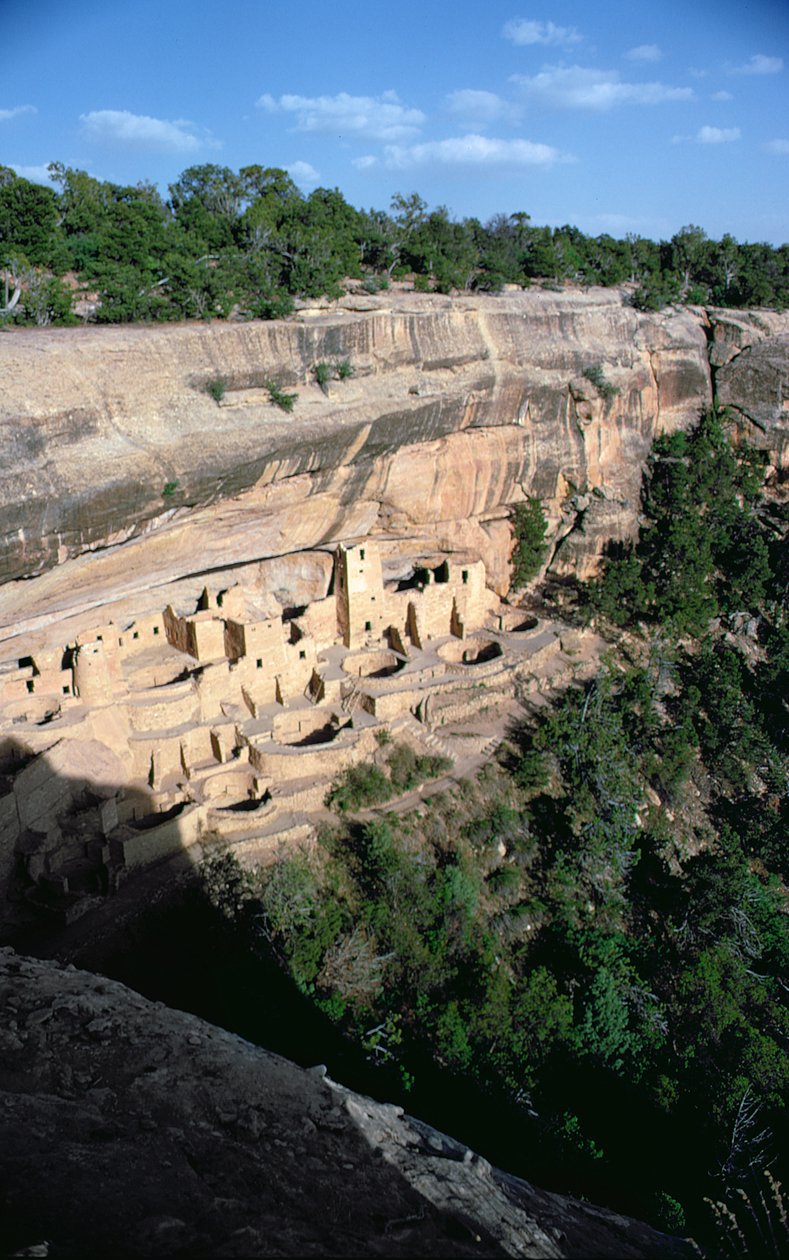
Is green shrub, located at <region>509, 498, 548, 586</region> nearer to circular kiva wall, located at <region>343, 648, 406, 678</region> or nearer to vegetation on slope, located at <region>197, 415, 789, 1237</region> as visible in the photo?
vegetation on slope, located at <region>197, 415, 789, 1237</region>

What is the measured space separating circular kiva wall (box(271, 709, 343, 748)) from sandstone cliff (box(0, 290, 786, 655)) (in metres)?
3.48

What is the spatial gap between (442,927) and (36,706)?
24.3 ft

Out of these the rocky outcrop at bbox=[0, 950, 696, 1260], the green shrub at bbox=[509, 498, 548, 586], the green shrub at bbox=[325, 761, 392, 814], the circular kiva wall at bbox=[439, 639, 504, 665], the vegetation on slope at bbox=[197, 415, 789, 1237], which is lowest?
the vegetation on slope at bbox=[197, 415, 789, 1237]

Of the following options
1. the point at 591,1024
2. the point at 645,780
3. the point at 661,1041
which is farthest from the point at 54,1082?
the point at 645,780

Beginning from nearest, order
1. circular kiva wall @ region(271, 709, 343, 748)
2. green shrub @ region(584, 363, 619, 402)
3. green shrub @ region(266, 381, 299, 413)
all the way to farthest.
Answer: green shrub @ region(266, 381, 299, 413), circular kiva wall @ region(271, 709, 343, 748), green shrub @ region(584, 363, 619, 402)

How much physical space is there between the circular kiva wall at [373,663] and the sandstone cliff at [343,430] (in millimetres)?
2702

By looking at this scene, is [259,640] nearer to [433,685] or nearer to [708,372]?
[433,685]

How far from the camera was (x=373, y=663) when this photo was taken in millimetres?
17016

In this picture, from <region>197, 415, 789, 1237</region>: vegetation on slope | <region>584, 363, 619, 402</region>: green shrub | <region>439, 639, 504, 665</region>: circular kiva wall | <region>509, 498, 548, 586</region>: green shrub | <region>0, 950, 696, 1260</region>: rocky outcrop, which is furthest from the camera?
<region>509, 498, 548, 586</region>: green shrub

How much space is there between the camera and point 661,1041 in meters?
13.4

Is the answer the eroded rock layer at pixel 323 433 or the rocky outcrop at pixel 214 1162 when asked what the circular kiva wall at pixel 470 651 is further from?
the rocky outcrop at pixel 214 1162

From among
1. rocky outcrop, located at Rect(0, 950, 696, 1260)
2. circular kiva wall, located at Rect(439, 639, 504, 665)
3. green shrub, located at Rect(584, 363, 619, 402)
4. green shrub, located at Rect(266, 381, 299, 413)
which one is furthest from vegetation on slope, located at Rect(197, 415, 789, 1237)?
green shrub, located at Rect(266, 381, 299, 413)

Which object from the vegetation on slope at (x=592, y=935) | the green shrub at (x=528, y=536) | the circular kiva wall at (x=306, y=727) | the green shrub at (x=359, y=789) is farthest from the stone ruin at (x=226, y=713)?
the green shrub at (x=528, y=536)

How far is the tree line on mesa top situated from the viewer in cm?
1539
